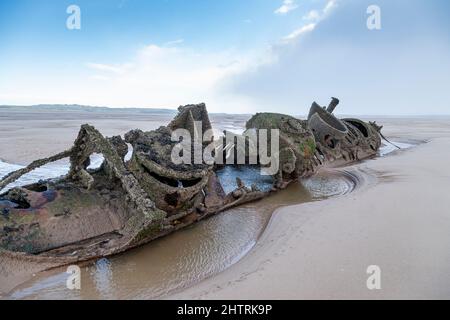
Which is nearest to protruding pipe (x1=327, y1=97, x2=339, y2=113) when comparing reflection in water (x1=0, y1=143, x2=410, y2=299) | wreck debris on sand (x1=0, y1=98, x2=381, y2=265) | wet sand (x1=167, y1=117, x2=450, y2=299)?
wet sand (x1=167, y1=117, x2=450, y2=299)

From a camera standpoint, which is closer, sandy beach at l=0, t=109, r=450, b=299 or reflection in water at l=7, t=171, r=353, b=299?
sandy beach at l=0, t=109, r=450, b=299

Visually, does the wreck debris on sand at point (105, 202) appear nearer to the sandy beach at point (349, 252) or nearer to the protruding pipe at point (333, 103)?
the sandy beach at point (349, 252)

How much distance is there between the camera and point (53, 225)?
11.6 ft

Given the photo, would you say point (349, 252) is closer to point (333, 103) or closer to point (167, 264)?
point (167, 264)

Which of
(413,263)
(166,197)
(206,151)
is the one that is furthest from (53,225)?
(413,263)

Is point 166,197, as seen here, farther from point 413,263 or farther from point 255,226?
point 413,263

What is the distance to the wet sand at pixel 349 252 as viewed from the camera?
9.12 ft

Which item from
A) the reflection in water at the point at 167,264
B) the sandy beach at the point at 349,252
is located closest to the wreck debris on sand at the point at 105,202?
the reflection in water at the point at 167,264

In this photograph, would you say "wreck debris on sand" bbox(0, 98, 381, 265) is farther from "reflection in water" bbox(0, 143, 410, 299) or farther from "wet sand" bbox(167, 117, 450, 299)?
"wet sand" bbox(167, 117, 450, 299)

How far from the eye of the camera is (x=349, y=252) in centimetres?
347

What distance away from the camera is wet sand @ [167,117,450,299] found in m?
2.78
